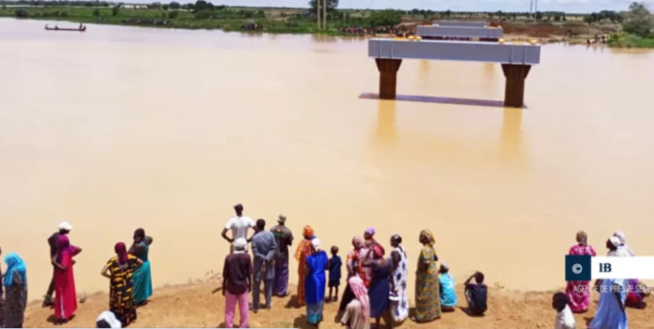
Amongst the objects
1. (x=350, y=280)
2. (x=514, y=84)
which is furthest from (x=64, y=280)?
(x=514, y=84)

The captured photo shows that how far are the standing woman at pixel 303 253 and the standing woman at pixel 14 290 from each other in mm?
Result: 2485

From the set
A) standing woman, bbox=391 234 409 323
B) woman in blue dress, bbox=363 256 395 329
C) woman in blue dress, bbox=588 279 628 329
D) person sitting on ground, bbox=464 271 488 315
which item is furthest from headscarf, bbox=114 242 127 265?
woman in blue dress, bbox=588 279 628 329

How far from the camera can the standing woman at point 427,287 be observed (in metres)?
6.14

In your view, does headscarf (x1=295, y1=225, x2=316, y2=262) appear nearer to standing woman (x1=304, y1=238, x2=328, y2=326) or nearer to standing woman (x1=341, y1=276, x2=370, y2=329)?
standing woman (x1=304, y1=238, x2=328, y2=326)

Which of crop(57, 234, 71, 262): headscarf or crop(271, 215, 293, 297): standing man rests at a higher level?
crop(57, 234, 71, 262): headscarf

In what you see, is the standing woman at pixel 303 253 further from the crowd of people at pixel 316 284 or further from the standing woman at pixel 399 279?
the standing woman at pixel 399 279

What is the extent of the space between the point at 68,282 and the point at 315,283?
2346mm

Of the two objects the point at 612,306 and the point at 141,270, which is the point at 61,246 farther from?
the point at 612,306

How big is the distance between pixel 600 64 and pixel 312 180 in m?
31.8

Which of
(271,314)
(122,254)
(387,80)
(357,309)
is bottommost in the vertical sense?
(271,314)

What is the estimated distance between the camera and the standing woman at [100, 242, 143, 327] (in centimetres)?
593

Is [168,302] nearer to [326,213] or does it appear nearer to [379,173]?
[326,213]

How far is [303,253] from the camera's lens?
6402 millimetres

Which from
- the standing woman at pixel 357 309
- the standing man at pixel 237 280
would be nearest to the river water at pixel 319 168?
the standing man at pixel 237 280
